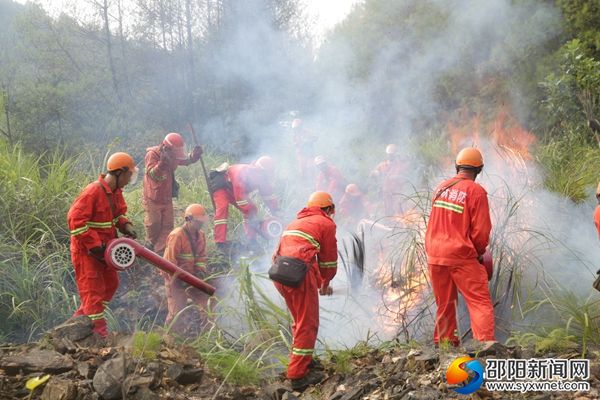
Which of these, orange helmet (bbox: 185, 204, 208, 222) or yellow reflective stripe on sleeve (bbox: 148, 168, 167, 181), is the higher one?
yellow reflective stripe on sleeve (bbox: 148, 168, 167, 181)

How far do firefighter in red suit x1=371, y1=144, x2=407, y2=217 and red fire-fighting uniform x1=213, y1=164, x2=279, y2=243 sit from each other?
6.98ft

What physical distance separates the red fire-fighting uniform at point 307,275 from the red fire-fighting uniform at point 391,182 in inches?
172

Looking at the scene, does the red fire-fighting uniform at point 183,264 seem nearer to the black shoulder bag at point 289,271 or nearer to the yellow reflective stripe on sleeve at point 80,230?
the yellow reflective stripe on sleeve at point 80,230

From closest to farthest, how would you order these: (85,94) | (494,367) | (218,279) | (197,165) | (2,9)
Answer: (494,367) < (218,279) < (197,165) < (85,94) < (2,9)

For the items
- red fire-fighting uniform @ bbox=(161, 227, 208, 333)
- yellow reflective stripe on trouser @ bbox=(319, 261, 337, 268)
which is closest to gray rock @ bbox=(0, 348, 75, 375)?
yellow reflective stripe on trouser @ bbox=(319, 261, 337, 268)

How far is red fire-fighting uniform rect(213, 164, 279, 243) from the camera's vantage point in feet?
28.7

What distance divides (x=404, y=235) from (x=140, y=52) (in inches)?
462

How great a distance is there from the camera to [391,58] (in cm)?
1445

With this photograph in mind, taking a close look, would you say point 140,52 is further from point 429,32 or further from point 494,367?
point 494,367

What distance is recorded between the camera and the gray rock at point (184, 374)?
14.1ft

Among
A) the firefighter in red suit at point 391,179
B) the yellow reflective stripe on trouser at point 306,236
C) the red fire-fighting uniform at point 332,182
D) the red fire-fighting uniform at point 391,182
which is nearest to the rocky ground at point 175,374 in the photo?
the yellow reflective stripe on trouser at point 306,236

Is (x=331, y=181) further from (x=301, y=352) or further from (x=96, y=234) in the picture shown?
(x=301, y=352)

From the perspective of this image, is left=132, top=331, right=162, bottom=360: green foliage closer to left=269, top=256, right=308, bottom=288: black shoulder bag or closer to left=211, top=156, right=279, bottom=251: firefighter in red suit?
left=269, top=256, right=308, bottom=288: black shoulder bag

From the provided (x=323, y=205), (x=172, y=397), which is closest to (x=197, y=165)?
(x=323, y=205)
